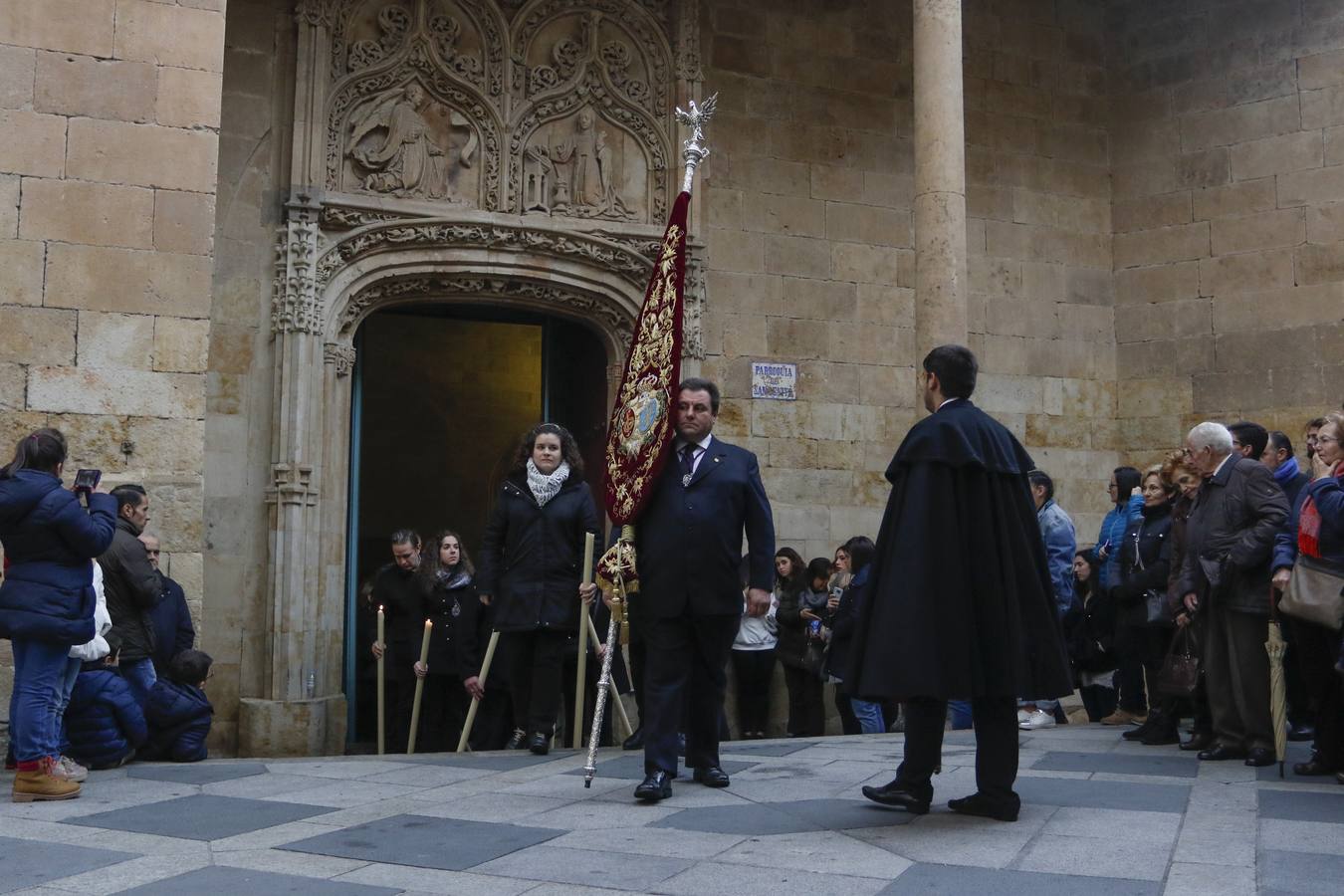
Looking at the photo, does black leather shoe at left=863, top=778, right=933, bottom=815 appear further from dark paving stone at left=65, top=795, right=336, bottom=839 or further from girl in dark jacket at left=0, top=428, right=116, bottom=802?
girl in dark jacket at left=0, top=428, right=116, bottom=802

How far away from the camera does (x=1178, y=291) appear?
12.6 m

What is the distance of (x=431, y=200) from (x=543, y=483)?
4679 millimetres

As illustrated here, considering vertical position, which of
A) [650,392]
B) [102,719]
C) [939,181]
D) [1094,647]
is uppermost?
[939,181]

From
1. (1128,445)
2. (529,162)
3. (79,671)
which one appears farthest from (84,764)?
(1128,445)

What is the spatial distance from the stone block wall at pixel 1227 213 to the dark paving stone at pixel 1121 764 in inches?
253

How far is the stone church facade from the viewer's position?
7.89m

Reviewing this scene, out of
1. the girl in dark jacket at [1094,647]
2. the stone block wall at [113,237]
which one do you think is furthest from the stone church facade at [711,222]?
the girl in dark jacket at [1094,647]

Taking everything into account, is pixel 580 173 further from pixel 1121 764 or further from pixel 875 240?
pixel 1121 764

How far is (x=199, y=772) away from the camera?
6.19 metres

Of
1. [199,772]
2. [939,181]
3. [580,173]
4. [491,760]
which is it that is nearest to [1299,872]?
[491,760]

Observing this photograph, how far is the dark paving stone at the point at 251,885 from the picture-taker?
12.3 feet

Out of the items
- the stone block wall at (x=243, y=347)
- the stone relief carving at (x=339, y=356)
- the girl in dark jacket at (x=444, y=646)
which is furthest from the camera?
the stone relief carving at (x=339, y=356)

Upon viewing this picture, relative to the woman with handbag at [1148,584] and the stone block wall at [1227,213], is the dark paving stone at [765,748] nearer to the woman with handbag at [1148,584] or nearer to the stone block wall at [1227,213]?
the woman with handbag at [1148,584]

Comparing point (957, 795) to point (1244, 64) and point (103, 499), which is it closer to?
point (103, 499)
